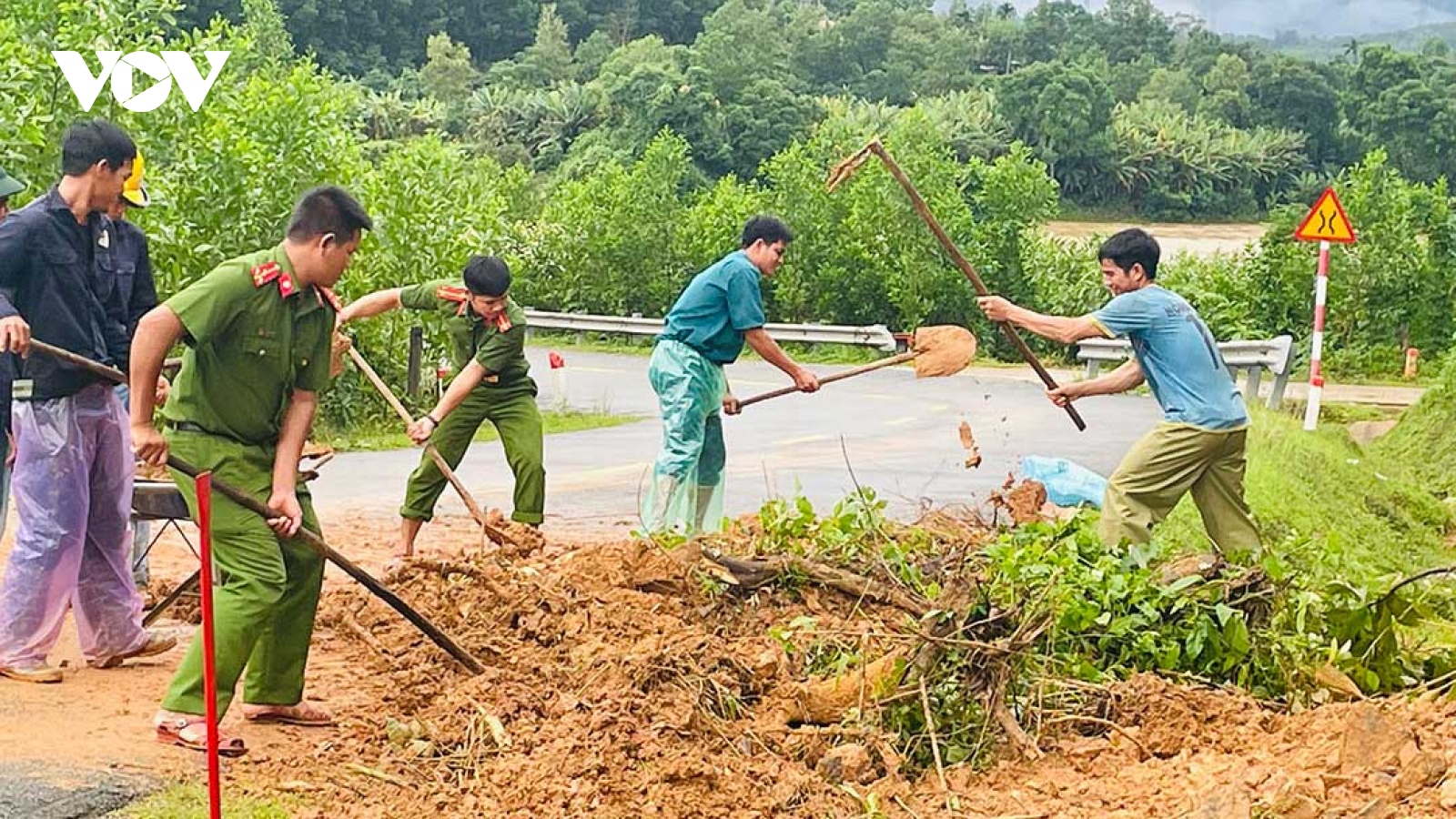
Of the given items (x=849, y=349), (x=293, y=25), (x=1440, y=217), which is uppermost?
(x=293, y=25)

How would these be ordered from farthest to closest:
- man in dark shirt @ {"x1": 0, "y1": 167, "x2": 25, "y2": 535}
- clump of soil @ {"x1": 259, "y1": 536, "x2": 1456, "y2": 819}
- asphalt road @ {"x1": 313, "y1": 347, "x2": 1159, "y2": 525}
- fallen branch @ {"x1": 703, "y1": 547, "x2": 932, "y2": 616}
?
asphalt road @ {"x1": 313, "y1": 347, "x2": 1159, "y2": 525}, fallen branch @ {"x1": 703, "y1": 547, "x2": 932, "y2": 616}, man in dark shirt @ {"x1": 0, "y1": 167, "x2": 25, "y2": 535}, clump of soil @ {"x1": 259, "y1": 536, "x2": 1456, "y2": 819}

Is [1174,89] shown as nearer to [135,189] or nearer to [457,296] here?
[457,296]

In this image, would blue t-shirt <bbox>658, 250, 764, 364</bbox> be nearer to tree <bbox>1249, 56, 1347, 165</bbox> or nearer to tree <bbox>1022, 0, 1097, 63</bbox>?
tree <bbox>1249, 56, 1347, 165</bbox>

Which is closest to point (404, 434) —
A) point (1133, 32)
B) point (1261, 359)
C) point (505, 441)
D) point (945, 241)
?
point (505, 441)

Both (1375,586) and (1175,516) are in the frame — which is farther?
(1175,516)


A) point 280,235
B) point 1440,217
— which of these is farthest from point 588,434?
point 1440,217

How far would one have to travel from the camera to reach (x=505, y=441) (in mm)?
8836

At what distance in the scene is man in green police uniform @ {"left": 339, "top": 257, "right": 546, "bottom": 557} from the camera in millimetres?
8508

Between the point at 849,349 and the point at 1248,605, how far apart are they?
19421 millimetres

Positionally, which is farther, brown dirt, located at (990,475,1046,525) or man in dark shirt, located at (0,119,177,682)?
brown dirt, located at (990,475,1046,525)

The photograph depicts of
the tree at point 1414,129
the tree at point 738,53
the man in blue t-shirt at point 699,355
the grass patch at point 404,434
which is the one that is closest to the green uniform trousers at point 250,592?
the man in blue t-shirt at point 699,355

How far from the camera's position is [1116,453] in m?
15.4

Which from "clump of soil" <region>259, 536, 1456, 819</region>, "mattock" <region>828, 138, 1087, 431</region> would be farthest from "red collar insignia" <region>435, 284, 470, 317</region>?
"clump of soil" <region>259, 536, 1456, 819</region>

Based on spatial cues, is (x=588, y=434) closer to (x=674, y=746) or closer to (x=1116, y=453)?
(x=1116, y=453)
